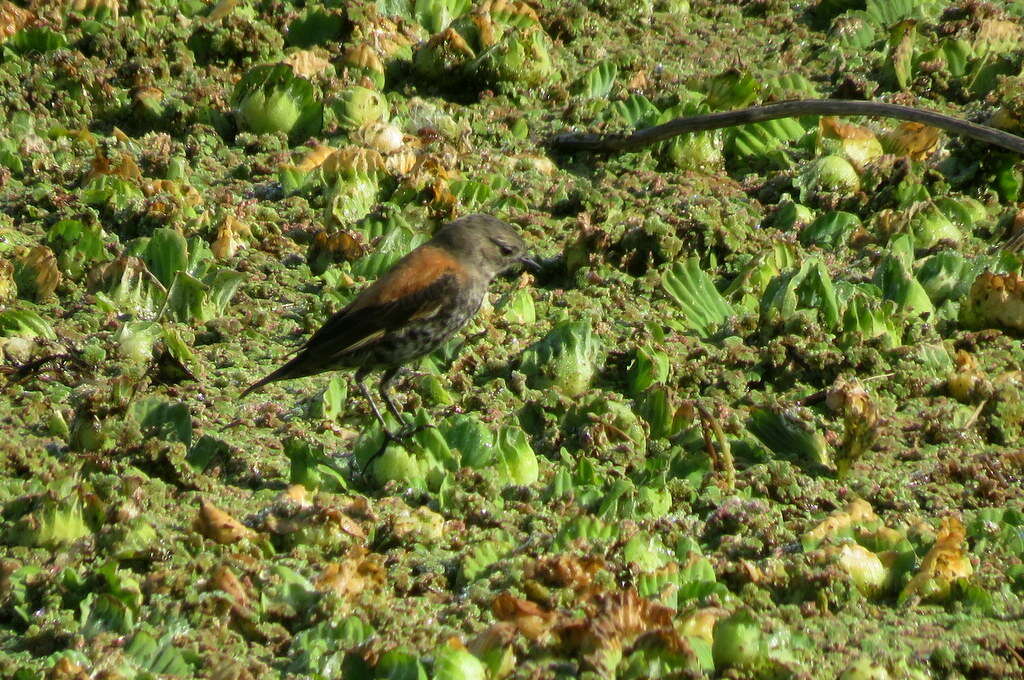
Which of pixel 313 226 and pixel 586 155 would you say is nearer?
pixel 313 226

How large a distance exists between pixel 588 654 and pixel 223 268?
354 centimetres

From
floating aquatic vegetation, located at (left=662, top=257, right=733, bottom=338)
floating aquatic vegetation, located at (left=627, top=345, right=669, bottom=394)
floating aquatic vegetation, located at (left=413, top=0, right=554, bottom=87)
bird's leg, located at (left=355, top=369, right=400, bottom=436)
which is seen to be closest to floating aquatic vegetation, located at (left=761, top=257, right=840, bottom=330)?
floating aquatic vegetation, located at (left=662, top=257, right=733, bottom=338)

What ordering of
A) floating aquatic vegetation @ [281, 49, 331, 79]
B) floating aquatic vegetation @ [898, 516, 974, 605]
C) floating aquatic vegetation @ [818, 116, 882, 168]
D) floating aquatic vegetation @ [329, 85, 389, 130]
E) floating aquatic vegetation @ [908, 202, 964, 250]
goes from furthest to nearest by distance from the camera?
floating aquatic vegetation @ [281, 49, 331, 79] → floating aquatic vegetation @ [329, 85, 389, 130] → floating aquatic vegetation @ [818, 116, 882, 168] → floating aquatic vegetation @ [908, 202, 964, 250] → floating aquatic vegetation @ [898, 516, 974, 605]

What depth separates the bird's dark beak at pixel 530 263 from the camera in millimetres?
6695

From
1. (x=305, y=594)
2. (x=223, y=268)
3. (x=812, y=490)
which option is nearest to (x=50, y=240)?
(x=223, y=268)

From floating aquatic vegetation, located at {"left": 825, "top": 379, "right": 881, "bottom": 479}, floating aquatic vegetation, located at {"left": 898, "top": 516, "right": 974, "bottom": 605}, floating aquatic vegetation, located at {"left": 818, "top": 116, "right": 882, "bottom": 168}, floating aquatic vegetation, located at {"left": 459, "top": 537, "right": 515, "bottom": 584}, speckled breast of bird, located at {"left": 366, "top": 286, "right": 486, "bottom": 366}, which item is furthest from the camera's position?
floating aquatic vegetation, located at {"left": 818, "top": 116, "right": 882, "bottom": 168}

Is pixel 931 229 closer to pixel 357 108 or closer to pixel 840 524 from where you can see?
pixel 840 524

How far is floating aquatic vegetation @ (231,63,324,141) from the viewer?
25.4ft

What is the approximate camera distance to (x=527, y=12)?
28.5 ft

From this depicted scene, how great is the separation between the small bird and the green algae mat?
18 centimetres

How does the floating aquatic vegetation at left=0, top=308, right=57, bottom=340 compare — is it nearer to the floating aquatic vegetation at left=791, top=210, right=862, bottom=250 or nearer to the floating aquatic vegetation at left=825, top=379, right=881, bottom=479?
the floating aquatic vegetation at left=825, top=379, right=881, bottom=479

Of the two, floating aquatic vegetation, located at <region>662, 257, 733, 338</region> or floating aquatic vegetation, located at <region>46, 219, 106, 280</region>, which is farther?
floating aquatic vegetation, located at <region>46, 219, 106, 280</region>

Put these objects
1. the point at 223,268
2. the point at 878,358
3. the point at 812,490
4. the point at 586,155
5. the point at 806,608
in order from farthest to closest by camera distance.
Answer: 1. the point at 586,155
2. the point at 223,268
3. the point at 878,358
4. the point at 812,490
5. the point at 806,608

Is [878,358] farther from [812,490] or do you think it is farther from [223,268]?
[223,268]
